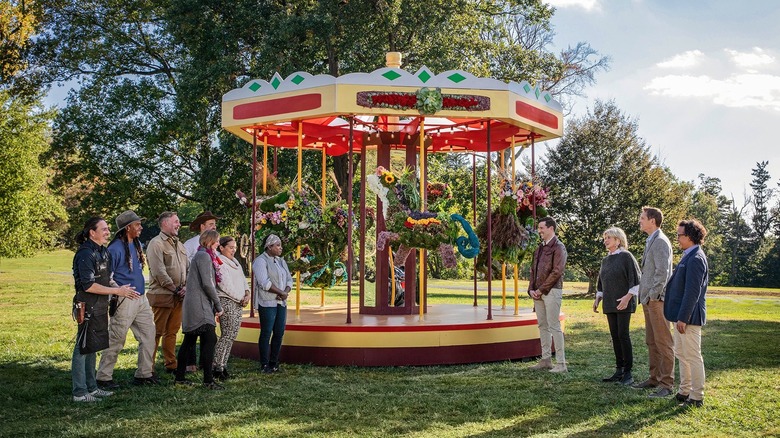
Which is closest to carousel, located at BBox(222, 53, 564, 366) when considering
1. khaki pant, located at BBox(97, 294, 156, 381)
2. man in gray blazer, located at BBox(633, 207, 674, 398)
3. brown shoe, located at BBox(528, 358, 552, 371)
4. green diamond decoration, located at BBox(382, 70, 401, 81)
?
green diamond decoration, located at BBox(382, 70, 401, 81)

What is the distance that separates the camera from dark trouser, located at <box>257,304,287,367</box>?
8.46 m

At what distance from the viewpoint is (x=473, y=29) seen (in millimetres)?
23062

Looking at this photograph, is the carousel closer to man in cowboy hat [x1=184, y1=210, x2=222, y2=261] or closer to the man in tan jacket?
man in cowboy hat [x1=184, y1=210, x2=222, y2=261]

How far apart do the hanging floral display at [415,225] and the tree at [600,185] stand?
17.1 metres

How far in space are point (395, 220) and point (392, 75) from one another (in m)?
1.93

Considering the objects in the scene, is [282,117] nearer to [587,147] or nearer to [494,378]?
[494,378]

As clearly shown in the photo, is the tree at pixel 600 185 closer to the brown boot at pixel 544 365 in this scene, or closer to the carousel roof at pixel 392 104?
the carousel roof at pixel 392 104

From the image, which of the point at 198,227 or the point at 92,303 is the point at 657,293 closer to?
the point at 198,227

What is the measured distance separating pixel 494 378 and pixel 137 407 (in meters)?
3.95

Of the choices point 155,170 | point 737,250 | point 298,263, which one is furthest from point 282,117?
point 737,250

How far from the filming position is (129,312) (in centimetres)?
755

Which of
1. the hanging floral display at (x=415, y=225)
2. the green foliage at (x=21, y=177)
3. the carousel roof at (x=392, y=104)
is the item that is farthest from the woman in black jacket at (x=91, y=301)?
the green foliage at (x=21, y=177)

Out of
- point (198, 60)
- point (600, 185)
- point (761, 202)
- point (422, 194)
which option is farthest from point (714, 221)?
point (422, 194)

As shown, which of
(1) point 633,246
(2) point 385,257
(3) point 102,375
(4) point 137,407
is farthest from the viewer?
(1) point 633,246
